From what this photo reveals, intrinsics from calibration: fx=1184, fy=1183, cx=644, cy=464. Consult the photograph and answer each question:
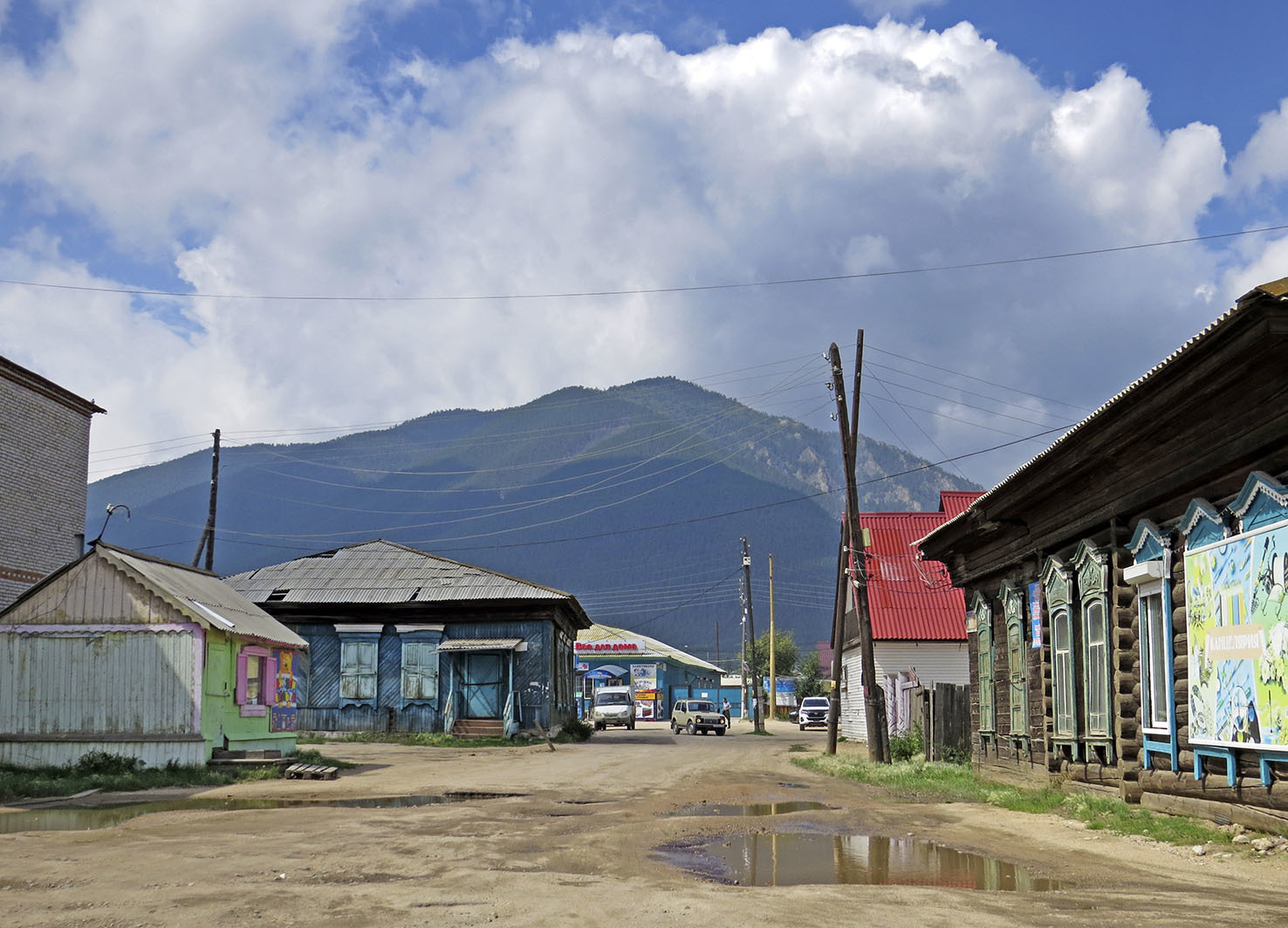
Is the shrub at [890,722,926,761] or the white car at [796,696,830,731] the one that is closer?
the shrub at [890,722,926,761]

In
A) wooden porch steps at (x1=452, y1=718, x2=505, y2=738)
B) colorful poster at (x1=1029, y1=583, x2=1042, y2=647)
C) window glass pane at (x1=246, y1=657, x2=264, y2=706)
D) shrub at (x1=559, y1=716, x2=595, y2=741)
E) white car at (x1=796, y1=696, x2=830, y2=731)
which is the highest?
colorful poster at (x1=1029, y1=583, x2=1042, y2=647)

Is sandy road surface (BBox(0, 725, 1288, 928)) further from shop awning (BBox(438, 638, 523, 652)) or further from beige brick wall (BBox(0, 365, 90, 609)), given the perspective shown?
shop awning (BBox(438, 638, 523, 652))

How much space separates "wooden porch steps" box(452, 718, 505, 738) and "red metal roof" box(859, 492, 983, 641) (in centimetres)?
1238

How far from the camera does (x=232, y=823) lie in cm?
1348

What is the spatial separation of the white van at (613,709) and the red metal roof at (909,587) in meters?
15.0

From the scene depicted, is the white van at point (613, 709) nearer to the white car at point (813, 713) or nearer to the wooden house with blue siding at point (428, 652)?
the white car at point (813, 713)

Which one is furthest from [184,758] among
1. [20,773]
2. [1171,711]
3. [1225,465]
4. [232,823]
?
[1225,465]

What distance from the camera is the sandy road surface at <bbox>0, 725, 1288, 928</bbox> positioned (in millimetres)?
7805

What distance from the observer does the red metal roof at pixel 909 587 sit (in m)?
39.6

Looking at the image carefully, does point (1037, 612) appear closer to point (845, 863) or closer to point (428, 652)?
point (845, 863)

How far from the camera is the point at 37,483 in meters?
26.8

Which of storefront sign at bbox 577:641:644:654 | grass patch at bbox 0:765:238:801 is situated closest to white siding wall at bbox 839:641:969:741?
grass patch at bbox 0:765:238:801

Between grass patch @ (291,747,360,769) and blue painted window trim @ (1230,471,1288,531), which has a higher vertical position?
blue painted window trim @ (1230,471,1288,531)

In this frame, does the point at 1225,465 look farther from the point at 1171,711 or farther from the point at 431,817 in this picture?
the point at 431,817
